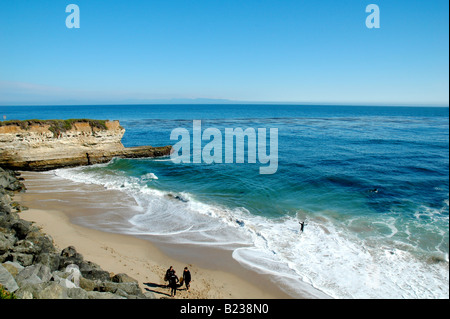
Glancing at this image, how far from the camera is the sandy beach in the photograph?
1224 cm

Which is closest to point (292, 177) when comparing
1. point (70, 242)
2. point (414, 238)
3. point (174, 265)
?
point (414, 238)

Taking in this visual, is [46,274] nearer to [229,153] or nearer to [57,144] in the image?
[57,144]

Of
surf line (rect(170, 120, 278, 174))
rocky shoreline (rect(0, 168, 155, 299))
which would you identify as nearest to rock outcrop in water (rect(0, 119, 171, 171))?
surf line (rect(170, 120, 278, 174))

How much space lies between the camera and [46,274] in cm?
984

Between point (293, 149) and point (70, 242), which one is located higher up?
point (293, 149)

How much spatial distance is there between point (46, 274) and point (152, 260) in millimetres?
5615

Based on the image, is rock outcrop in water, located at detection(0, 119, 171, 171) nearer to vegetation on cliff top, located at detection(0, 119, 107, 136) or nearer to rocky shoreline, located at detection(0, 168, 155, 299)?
vegetation on cliff top, located at detection(0, 119, 107, 136)

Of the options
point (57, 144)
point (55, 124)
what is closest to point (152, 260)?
point (57, 144)

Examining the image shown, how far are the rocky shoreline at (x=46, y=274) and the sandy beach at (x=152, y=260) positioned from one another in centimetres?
147

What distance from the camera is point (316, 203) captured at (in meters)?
22.2

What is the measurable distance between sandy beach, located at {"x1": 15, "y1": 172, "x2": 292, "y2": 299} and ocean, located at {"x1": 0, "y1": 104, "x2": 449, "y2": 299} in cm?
83

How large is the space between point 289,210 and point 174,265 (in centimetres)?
1058

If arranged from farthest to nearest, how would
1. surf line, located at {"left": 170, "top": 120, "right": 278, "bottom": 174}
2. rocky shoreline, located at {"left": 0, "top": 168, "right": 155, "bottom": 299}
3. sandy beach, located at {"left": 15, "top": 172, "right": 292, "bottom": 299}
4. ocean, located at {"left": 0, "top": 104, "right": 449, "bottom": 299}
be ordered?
surf line, located at {"left": 170, "top": 120, "right": 278, "bottom": 174}, ocean, located at {"left": 0, "top": 104, "right": 449, "bottom": 299}, sandy beach, located at {"left": 15, "top": 172, "right": 292, "bottom": 299}, rocky shoreline, located at {"left": 0, "top": 168, "right": 155, "bottom": 299}
